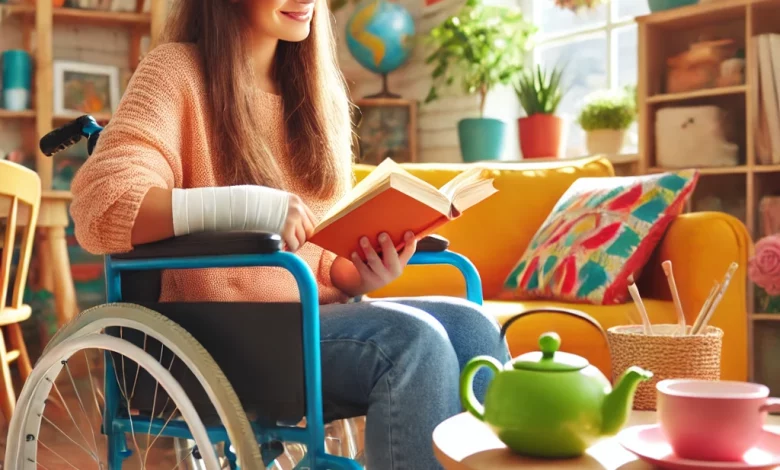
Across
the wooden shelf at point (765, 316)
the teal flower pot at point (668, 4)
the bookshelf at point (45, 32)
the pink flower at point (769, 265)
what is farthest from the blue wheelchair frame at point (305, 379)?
the bookshelf at point (45, 32)

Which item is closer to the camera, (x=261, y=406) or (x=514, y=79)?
(x=261, y=406)

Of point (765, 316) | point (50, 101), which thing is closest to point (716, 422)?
point (765, 316)

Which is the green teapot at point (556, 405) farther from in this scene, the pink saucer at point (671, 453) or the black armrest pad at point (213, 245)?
the black armrest pad at point (213, 245)

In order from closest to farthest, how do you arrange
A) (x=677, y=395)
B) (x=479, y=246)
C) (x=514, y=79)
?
(x=677, y=395) < (x=479, y=246) < (x=514, y=79)

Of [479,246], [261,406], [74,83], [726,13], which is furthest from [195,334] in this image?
[74,83]

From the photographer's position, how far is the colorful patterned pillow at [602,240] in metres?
2.17

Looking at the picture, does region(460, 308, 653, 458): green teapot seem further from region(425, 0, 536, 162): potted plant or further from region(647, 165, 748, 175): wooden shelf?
region(425, 0, 536, 162): potted plant

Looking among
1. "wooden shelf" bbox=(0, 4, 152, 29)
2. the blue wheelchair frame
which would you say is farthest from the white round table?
"wooden shelf" bbox=(0, 4, 152, 29)

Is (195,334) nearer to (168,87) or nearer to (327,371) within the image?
(327,371)

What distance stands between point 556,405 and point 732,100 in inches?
95.2

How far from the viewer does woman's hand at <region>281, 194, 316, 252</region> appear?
1.13 metres

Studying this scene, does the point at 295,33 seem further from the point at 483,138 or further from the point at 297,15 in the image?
the point at 483,138

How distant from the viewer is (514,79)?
3.85m

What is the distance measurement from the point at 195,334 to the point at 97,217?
0.20 m
